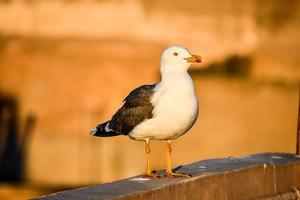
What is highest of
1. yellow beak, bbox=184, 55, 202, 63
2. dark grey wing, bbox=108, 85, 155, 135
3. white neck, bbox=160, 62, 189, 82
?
yellow beak, bbox=184, 55, 202, 63

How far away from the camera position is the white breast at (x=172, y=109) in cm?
621

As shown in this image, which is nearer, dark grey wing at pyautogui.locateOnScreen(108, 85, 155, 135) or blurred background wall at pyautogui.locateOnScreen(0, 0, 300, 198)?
dark grey wing at pyautogui.locateOnScreen(108, 85, 155, 135)

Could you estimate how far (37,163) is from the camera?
19625 millimetres

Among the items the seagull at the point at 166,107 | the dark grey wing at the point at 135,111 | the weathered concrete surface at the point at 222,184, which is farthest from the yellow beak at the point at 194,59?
the weathered concrete surface at the point at 222,184

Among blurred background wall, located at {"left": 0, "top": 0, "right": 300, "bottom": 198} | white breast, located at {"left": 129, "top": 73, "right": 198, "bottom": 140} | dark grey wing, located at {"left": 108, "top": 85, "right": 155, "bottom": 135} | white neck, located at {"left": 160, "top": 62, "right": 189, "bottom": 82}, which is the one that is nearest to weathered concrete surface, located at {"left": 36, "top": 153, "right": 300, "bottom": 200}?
white breast, located at {"left": 129, "top": 73, "right": 198, "bottom": 140}

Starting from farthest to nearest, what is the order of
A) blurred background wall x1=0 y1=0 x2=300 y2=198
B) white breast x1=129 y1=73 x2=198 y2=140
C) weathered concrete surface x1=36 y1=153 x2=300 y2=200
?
1. blurred background wall x1=0 y1=0 x2=300 y2=198
2. white breast x1=129 y1=73 x2=198 y2=140
3. weathered concrete surface x1=36 y1=153 x2=300 y2=200

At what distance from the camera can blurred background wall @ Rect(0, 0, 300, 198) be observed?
17.5 metres

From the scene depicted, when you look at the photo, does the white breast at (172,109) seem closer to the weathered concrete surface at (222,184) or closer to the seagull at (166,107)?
the seagull at (166,107)

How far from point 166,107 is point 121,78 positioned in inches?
513

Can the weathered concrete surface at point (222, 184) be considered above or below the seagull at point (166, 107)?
below

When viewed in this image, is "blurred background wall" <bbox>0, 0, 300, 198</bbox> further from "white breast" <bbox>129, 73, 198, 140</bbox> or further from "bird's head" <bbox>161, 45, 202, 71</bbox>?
"white breast" <bbox>129, 73, 198, 140</bbox>

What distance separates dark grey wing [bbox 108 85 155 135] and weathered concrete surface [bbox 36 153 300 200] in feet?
1.15

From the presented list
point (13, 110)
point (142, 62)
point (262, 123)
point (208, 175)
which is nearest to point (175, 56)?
point (208, 175)

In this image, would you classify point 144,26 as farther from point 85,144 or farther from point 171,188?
point 171,188
